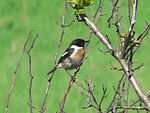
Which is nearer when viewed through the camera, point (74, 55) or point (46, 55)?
point (74, 55)

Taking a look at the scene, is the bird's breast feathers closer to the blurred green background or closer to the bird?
the bird

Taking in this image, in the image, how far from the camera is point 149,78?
36.3 ft

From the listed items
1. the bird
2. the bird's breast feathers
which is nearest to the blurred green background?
the bird

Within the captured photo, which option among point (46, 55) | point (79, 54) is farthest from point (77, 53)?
point (46, 55)

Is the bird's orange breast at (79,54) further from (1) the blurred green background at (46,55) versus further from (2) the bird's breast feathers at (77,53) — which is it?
(1) the blurred green background at (46,55)

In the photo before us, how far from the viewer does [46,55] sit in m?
12.0

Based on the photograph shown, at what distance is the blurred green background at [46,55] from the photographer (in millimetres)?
10086

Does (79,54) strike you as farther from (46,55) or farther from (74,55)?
(46,55)

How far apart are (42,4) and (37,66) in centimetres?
300

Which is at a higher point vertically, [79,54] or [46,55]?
[46,55]

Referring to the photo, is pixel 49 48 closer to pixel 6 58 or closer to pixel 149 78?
pixel 6 58

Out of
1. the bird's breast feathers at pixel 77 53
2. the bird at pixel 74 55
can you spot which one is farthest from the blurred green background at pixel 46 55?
the bird's breast feathers at pixel 77 53

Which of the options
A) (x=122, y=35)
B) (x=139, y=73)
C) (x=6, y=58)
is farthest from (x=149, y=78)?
(x=122, y=35)

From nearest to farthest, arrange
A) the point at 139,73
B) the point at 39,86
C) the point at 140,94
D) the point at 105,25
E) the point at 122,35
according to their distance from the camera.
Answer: the point at 140,94 → the point at 122,35 → the point at 39,86 → the point at 139,73 → the point at 105,25
